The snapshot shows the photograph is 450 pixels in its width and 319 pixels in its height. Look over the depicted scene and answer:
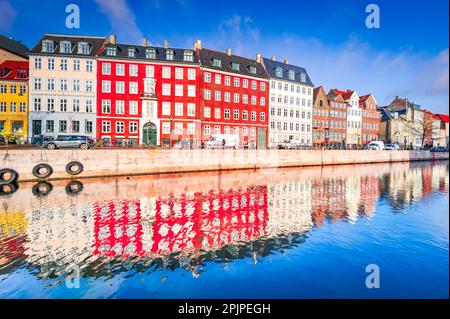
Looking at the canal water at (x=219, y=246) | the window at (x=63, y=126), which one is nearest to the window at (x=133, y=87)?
the window at (x=63, y=126)

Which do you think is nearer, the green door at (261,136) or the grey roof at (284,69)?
the green door at (261,136)

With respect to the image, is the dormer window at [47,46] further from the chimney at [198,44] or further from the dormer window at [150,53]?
the chimney at [198,44]

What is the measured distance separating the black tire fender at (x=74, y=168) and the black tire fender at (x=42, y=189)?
2.44m

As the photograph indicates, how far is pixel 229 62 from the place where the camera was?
57.6 metres

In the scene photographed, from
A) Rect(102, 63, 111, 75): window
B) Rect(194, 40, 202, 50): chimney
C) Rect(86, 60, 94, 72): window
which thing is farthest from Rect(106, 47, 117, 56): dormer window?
Rect(194, 40, 202, 50): chimney

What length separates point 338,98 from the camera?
7550 centimetres

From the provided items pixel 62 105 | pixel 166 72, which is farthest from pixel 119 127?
pixel 166 72

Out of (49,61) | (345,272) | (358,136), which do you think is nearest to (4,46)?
(49,61)

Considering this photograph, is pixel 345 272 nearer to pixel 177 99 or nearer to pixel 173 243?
pixel 173 243

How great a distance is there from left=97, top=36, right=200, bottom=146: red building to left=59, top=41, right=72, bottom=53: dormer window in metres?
5.55

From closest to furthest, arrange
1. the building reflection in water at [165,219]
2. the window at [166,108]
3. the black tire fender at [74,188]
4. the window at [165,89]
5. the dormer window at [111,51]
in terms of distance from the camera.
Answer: the building reflection in water at [165,219]
the black tire fender at [74,188]
the dormer window at [111,51]
the window at [166,108]
the window at [165,89]

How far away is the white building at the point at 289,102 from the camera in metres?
62.4

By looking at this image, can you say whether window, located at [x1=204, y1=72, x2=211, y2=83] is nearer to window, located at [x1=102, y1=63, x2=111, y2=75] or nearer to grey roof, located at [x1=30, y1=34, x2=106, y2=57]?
window, located at [x1=102, y1=63, x2=111, y2=75]

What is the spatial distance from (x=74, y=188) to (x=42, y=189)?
8.04ft
